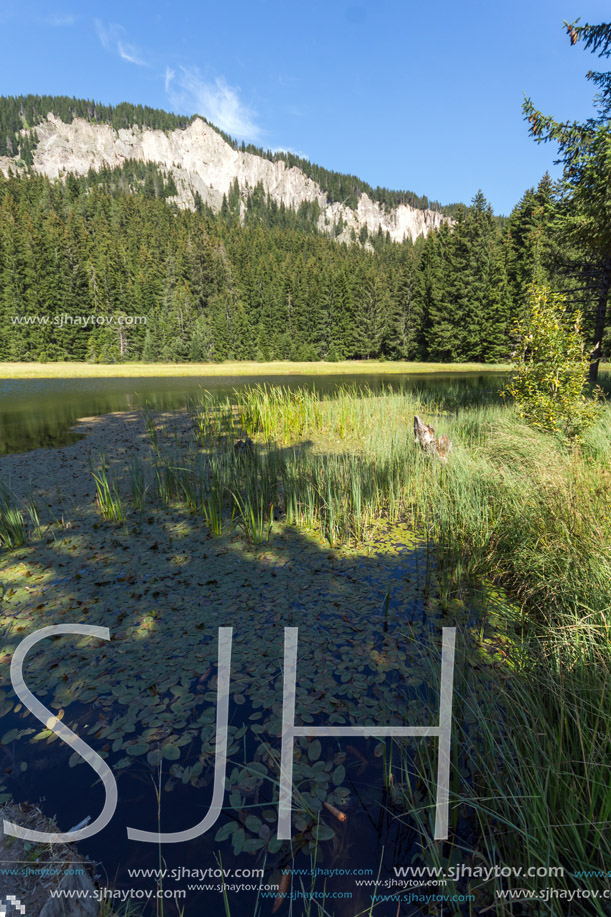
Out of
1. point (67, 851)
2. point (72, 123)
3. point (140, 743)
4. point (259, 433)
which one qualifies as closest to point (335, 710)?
point (140, 743)

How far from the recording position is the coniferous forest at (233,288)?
3716cm

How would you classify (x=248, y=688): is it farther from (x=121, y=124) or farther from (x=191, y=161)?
(x=121, y=124)

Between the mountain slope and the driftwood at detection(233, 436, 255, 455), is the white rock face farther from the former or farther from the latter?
the driftwood at detection(233, 436, 255, 455)

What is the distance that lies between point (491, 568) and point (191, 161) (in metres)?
164

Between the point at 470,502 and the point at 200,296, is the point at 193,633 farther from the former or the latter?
the point at 200,296

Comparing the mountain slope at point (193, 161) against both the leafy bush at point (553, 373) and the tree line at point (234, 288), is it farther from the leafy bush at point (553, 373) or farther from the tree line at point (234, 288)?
the leafy bush at point (553, 373)

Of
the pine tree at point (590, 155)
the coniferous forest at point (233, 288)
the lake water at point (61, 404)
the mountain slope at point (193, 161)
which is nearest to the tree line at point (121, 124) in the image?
the mountain slope at point (193, 161)

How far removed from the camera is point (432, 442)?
6613mm

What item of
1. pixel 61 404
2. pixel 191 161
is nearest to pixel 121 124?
pixel 191 161

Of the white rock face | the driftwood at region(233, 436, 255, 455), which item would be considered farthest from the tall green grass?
the white rock face

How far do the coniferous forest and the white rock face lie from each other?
6371 cm

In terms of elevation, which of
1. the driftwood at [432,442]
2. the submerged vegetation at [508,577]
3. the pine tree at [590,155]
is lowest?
the submerged vegetation at [508,577]

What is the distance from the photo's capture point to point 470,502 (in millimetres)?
4293

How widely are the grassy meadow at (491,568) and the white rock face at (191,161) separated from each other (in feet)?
416
